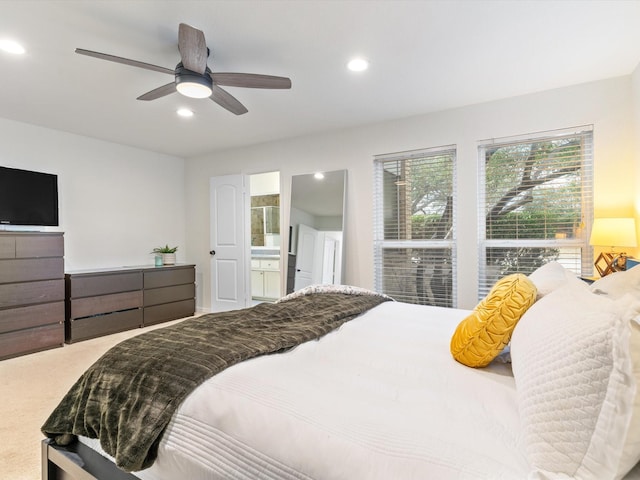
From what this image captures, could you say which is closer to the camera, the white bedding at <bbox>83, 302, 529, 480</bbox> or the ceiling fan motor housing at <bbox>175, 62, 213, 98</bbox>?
the white bedding at <bbox>83, 302, 529, 480</bbox>

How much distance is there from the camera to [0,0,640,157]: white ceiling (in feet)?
6.70

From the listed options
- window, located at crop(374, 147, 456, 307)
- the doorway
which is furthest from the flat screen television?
window, located at crop(374, 147, 456, 307)

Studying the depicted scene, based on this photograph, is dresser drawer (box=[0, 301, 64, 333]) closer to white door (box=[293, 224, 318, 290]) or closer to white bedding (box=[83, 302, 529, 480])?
white door (box=[293, 224, 318, 290])

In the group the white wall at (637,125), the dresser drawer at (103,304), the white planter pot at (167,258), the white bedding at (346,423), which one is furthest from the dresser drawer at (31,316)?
the white wall at (637,125)

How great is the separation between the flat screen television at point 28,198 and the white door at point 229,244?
6.41ft

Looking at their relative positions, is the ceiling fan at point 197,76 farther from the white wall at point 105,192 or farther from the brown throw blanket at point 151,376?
the white wall at point 105,192

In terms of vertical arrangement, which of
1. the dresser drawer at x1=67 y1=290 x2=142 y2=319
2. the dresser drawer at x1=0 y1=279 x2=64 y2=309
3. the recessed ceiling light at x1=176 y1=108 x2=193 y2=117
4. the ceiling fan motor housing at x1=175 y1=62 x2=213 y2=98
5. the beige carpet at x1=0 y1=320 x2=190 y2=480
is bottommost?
the beige carpet at x1=0 y1=320 x2=190 y2=480

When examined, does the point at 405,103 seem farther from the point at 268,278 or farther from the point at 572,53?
the point at 268,278

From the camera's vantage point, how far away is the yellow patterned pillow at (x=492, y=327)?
1276 mm

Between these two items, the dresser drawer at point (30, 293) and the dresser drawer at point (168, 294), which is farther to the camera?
the dresser drawer at point (168, 294)

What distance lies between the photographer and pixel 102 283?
414 cm

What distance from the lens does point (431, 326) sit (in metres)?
1.87

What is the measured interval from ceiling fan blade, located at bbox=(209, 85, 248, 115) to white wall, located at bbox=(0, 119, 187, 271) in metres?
2.76

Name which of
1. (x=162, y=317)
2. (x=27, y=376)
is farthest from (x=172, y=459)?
(x=162, y=317)
